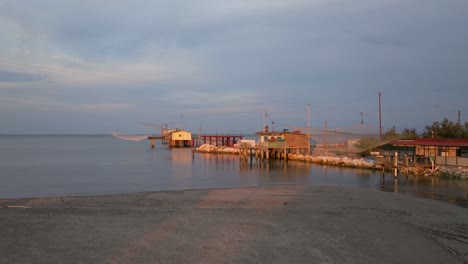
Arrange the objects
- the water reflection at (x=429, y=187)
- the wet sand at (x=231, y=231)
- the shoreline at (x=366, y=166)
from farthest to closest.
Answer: the shoreline at (x=366, y=166) < the water reflection at (x=429, y=187) < the wet sand at (x=231, y=231)

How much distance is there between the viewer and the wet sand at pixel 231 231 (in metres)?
7.41

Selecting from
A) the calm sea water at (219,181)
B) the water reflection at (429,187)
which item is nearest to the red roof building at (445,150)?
the water reflection at (429,187)

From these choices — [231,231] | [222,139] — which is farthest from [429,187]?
[222,139]

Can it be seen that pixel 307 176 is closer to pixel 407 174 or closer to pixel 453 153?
pixel 407 174

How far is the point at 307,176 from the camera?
26.0m

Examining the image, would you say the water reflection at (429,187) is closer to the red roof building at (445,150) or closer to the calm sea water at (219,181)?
the calm sea water at (219,181)

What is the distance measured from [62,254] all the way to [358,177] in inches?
792

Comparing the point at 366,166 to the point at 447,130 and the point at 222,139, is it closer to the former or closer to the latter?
the point at 447,130

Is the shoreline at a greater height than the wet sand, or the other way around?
the shoreline

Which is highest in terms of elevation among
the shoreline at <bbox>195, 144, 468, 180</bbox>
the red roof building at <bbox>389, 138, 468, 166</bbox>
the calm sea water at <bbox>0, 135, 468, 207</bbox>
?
the red roof building at <bbox>389, 138, 468, 166</bbox>

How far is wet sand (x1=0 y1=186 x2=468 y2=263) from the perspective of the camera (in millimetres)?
7410

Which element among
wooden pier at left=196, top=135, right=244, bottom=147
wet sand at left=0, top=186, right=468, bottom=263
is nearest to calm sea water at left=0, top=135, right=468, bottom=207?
wet sand at left=0, top=186, right=468, bottom=263

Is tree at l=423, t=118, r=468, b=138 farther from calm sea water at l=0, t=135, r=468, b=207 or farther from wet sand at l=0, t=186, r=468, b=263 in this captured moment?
wet sand at l=0, t=186, r=468, b=263

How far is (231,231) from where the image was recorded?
902 centimetres
